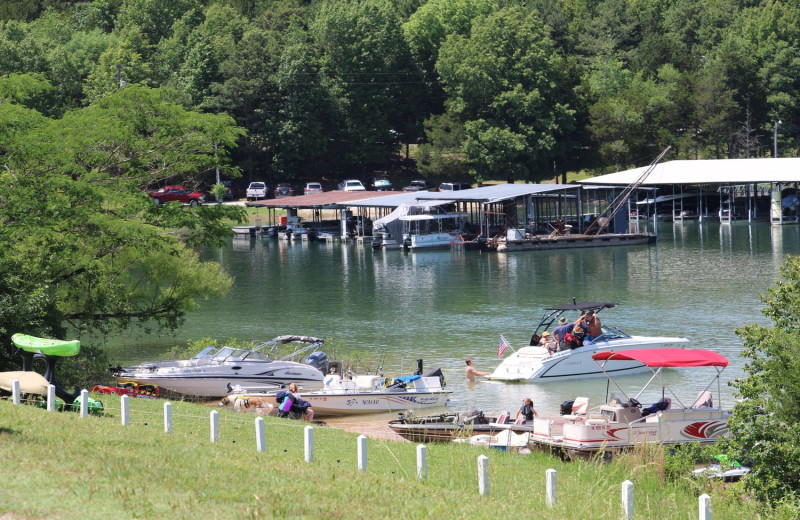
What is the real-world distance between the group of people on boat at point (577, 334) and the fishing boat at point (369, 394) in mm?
5412

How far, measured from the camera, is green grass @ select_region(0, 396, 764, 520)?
38.3 ft

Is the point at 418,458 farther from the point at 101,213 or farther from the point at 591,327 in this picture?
the point at 591,327

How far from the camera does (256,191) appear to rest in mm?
100750

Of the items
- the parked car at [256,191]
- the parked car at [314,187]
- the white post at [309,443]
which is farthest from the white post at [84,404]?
the parked car at [314,187]

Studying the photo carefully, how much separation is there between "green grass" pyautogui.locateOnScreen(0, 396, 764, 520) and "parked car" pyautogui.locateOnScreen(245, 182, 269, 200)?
82.4 meters

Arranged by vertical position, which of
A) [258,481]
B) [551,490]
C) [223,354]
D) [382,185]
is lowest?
[223,354]

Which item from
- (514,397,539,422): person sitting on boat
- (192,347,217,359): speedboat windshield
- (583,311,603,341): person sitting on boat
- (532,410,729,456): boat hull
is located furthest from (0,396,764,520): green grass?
(583,311,603,341): person sitting on boat

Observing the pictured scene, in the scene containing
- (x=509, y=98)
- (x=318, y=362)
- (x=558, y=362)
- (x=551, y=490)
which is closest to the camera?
(x=551, y=490)

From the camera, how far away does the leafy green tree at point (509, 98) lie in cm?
9950

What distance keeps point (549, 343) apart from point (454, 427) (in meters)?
10.7

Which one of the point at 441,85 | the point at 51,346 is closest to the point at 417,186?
the point at 441,85

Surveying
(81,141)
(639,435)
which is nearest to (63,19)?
(81,141)

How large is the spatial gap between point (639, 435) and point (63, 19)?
127884mm

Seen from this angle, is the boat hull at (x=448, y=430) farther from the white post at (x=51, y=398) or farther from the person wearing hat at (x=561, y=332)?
the person wearing hat at (x=561, y=332)
